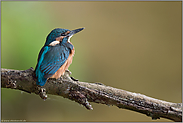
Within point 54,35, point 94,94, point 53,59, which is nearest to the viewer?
point 94,94

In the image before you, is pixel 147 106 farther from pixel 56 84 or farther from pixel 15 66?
pixel 15 66

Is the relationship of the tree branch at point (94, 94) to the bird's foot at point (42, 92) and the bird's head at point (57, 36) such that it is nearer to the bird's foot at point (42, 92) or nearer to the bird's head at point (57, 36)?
the bird's foot at point (42, 92)

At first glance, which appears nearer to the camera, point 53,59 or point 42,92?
point 42,92

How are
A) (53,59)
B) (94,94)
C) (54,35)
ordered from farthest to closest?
(54,35), (53,59), (94,94)

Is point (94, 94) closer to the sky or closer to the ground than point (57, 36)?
closer to the ground

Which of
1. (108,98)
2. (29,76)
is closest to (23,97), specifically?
(29,76)

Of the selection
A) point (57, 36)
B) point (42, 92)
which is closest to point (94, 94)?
point (42, 92)

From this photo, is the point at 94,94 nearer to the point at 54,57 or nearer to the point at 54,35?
the point at 54,57
